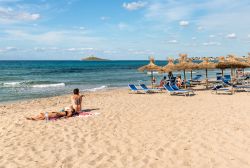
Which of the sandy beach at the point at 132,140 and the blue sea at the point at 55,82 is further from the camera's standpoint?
the blue sea at the point at 55,82

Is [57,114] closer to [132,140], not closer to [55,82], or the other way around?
[132,140]

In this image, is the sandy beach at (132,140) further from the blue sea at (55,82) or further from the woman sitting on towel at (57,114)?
the blue sea at (55,82)

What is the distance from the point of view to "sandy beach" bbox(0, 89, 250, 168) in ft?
16.8

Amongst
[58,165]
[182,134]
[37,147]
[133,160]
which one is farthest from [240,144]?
[37,147]

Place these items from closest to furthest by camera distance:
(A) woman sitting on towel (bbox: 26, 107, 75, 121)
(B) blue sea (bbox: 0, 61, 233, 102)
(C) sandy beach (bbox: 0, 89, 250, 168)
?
(C) sandy beach (bbox: 0, 89, 250, 168) < (A) woman sitting on towel (bbox: 26, 107, 75, 121) < (B) blue sea (bbox: 0, 61, 233, 102)

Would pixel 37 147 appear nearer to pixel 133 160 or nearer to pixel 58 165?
pixel 58 165

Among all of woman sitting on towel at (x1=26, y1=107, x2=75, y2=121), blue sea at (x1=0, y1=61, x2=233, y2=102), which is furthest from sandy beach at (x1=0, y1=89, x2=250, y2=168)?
blue sea at (x1=0, y1=61, x2=233, y2=102)

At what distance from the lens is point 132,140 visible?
6.42 metres

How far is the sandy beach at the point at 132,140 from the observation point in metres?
5.12

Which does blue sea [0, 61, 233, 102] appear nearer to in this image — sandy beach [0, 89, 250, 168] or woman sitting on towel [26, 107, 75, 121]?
woman sitting on towel [26, 107, 75, 121]

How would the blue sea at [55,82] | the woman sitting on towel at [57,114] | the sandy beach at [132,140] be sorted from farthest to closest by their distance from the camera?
1. the blue sea at [55,82]
2. the woman sitting on towel at [57,114]
3. the sandy beach at [132,140]

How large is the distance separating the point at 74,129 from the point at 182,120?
3.12 meters

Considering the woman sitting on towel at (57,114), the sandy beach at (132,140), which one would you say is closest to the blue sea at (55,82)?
the woman sitting on towel at (57,114)

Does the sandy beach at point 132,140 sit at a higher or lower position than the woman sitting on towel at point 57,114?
lower
